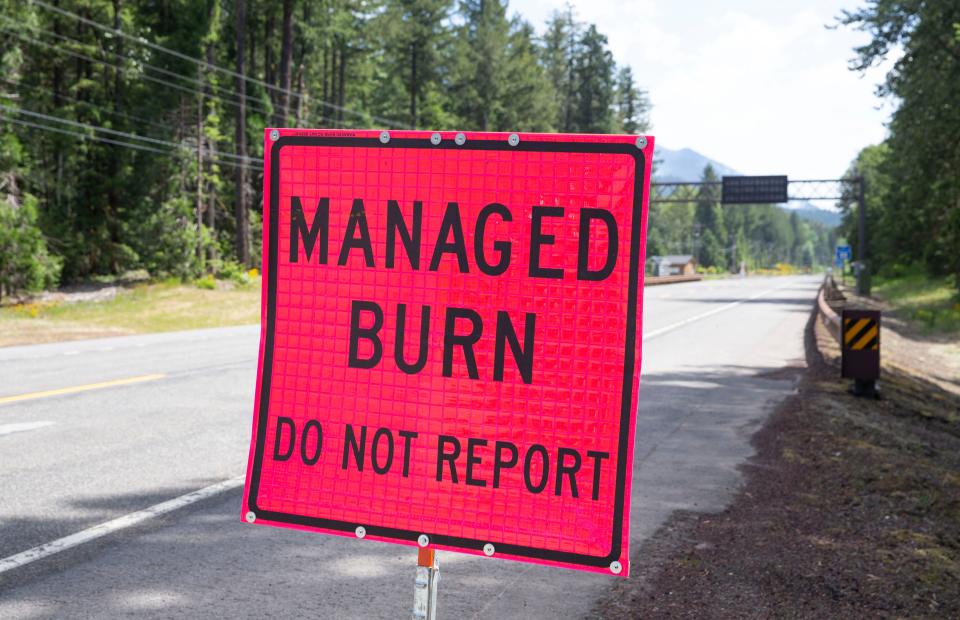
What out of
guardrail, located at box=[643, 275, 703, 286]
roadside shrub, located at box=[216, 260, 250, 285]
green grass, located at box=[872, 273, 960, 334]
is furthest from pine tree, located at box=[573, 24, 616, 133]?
roadside shrub, located at box=[216, 260, 250, 285]

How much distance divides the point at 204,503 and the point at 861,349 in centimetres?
960

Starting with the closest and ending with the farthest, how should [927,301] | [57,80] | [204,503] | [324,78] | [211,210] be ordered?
[204,503] < [927,301] < [57,80] < [211,210] < [324,78]

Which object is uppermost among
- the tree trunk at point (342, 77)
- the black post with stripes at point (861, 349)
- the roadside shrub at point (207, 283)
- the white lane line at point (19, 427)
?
the tree trunk at point (342, 77)

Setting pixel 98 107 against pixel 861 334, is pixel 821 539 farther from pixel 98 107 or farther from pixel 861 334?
pixel 98 107

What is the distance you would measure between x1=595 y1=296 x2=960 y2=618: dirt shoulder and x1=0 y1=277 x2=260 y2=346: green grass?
16.8 metres

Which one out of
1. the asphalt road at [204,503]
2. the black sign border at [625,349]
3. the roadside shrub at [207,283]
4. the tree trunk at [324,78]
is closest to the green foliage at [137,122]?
the roadside shrub at [207,283]

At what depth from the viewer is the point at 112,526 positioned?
5871 millimetres

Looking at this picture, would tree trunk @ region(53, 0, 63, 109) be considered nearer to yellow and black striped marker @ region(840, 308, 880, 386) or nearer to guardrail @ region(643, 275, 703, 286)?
guardrail @ region(643, 275, 703, 286)

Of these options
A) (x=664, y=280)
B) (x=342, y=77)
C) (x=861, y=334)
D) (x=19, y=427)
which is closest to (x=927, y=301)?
(x=664, y=280)

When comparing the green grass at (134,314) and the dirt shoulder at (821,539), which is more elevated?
the dirt shoulder at (821,539)

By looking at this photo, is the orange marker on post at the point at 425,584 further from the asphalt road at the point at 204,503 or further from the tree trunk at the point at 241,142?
the tree trunk at the point at 241,142

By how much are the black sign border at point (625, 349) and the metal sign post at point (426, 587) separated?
0.27ft

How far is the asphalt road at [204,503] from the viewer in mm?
4691

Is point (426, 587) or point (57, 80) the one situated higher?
point (57, 80)
